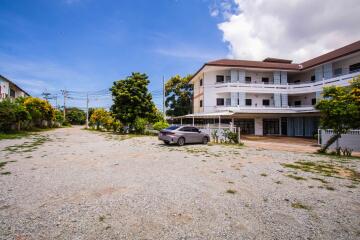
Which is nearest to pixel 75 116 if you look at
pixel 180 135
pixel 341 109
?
pixel 180 135

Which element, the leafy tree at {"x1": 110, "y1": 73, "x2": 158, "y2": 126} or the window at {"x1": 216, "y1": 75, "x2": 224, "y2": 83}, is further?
the window at {"x1": 216, "y1": 75, "x2": 224, "y2": 83}

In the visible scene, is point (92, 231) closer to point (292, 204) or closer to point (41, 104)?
point (292, 204)

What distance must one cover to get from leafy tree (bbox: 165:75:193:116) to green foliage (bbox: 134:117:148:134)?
469 inches

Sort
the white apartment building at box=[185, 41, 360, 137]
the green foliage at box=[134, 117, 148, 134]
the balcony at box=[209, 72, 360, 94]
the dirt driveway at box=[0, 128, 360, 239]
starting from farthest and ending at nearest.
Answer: the green foliage at box=[134, 117, 148, 134] → the balcony at box=[209, 72, 360, 94] → the white apartment building at box=[185, 41, 360, 137] → the dirt driveway at box=[0, 128, 360, 239]

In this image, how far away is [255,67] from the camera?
2522 cm

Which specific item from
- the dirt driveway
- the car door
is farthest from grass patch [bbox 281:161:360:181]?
the car door

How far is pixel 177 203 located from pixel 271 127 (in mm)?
26674

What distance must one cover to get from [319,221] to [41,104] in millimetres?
40401

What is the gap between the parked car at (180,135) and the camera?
44.6 ft

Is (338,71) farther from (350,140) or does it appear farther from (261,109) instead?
(350,140)

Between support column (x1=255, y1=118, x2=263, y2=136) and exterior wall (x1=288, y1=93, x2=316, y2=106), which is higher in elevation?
exterior wall (x1=288, y1=93, x2=316, y2=106)

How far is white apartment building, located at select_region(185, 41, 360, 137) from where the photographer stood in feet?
78.4

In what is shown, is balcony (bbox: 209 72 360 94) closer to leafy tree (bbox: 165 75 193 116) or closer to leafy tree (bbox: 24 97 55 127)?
leafy tree (bbox: 165 75 193 116)

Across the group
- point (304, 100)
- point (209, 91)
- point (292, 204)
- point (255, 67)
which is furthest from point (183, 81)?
point (292, 204)
